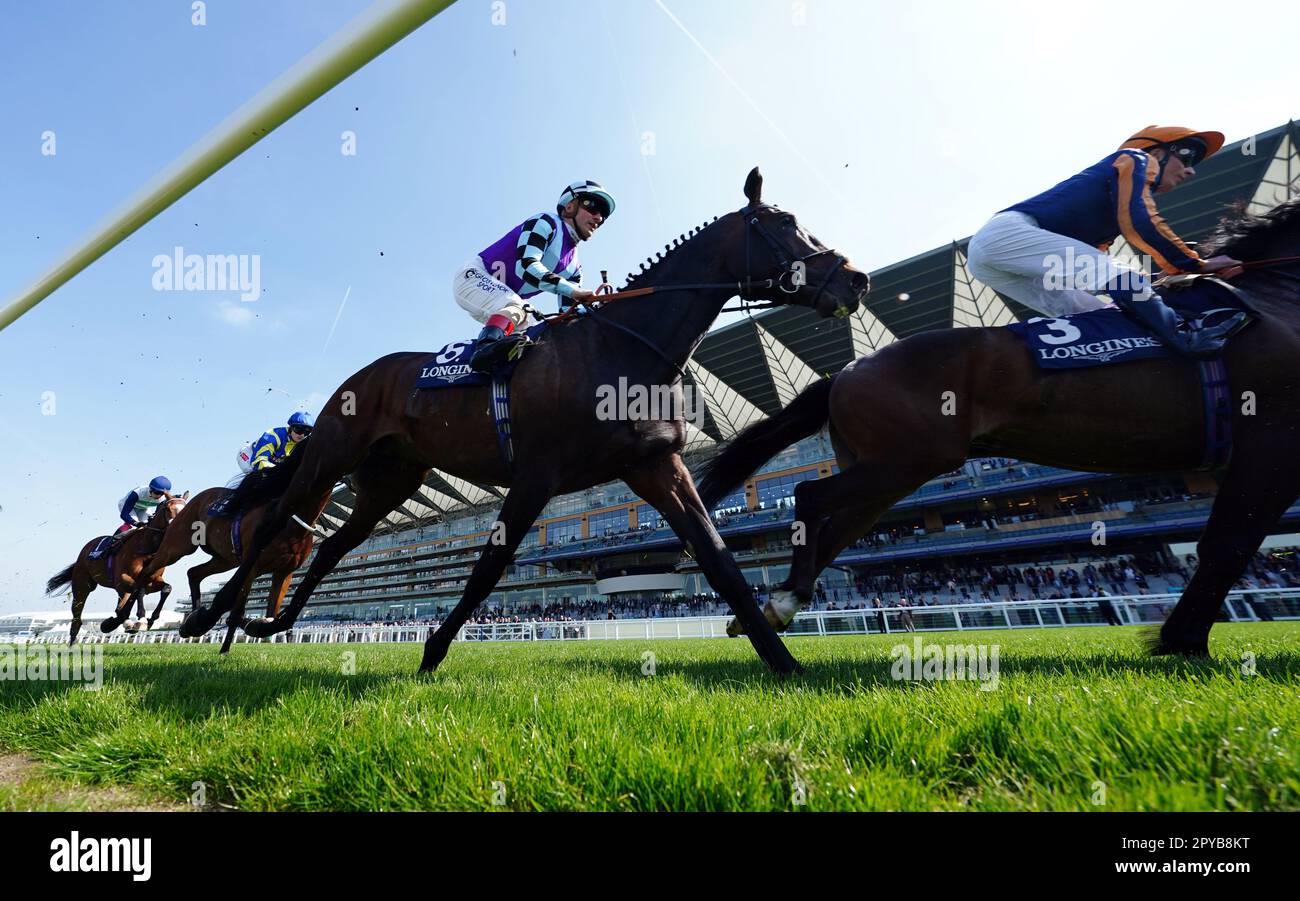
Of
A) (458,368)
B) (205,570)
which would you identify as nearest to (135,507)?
(205,570)

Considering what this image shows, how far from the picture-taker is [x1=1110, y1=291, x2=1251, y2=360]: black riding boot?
3150 mm

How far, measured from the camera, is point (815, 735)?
1609mm

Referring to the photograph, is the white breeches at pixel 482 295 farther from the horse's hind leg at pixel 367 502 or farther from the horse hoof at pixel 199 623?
the horse hoof at pixel 199 623

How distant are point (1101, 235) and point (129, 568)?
15135 millimetres

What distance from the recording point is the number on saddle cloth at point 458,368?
154 inches

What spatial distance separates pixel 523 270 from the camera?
4047 millimetres

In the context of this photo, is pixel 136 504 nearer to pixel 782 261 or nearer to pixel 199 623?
pixel 199 623

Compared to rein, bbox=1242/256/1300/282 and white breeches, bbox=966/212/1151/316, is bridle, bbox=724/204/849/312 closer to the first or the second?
white breeches, bbox=966/212/1151/316

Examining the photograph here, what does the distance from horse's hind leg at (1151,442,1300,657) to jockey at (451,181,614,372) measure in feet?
12.9

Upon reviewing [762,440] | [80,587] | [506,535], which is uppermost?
[762,440]
